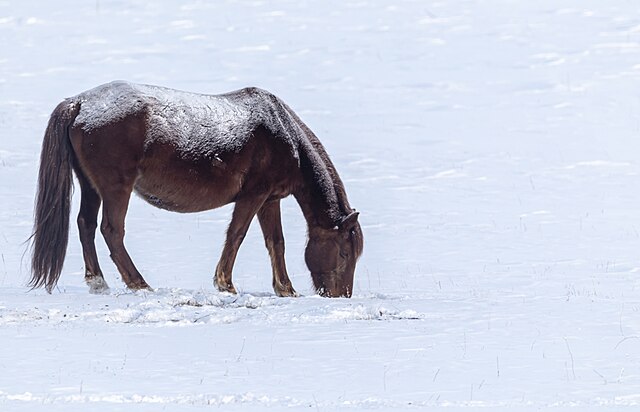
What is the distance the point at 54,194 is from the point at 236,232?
1652 mm

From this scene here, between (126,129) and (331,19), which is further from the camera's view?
(331,19)

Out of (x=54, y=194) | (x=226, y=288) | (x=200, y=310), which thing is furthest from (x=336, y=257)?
(x=54, y=194)

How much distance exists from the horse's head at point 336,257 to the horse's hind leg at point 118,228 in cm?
161

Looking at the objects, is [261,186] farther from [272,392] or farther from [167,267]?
[272,392]

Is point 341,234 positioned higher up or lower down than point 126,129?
lower down

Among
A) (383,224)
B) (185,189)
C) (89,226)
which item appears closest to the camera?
(89,226)

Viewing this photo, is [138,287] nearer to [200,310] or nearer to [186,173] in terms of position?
[186,173]

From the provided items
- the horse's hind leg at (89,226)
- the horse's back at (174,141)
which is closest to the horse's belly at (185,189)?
the horse's back at (174,141)

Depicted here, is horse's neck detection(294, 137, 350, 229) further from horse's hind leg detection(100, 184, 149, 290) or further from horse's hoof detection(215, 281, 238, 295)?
horse's hind leg detection(100, 184, 149, 290)

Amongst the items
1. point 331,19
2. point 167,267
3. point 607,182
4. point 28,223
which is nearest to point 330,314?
point 167,267

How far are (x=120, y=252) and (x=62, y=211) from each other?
0.61 meters

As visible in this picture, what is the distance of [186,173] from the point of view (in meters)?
9.68

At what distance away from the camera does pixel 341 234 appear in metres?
10.2

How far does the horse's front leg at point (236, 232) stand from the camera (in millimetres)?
10000
